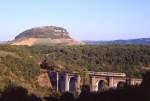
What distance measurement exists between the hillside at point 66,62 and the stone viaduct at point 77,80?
4242 mm

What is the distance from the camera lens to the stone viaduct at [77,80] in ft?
272

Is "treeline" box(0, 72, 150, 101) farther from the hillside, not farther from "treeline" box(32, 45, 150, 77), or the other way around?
"treeline" box(32, 45, 150, 77)

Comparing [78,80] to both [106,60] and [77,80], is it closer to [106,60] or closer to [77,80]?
[77,80]

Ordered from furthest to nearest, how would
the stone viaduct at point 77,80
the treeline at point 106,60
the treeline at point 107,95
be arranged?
the treeline at point 106,60
the stone viaduct at point 77,80
the treeline at point 107,95

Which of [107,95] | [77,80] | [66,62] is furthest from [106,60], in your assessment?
[107,95]

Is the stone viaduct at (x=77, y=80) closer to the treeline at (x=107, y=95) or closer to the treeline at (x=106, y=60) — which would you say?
the treeline at (x=106, y=60)

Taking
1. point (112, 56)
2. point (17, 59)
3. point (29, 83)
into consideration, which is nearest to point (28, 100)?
point (29, 83)

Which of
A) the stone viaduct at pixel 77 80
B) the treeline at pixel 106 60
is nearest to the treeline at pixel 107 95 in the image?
the stone viaduct at pixel 77 80

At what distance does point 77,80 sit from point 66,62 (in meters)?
22.0

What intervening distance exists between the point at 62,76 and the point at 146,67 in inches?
1318

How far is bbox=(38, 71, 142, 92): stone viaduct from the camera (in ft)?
272

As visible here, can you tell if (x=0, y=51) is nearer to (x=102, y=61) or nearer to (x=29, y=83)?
(x=29, y=83)

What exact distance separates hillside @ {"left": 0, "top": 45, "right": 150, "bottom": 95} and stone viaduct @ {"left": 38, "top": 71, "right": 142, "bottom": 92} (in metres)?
4.24

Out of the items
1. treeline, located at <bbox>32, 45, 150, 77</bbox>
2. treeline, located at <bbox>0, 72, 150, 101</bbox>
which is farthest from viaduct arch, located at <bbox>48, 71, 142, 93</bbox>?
treeline, located at <bbox>0, 72, 150, 101</bbox>
